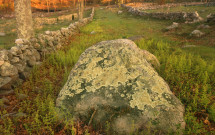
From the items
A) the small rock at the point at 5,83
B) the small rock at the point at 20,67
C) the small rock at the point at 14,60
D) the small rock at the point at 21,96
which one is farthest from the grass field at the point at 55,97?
the small rock at the point at 14,60

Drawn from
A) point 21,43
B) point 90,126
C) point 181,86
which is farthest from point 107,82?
point 21,43

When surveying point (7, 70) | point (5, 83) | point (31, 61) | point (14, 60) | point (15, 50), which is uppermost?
point (15, 50)

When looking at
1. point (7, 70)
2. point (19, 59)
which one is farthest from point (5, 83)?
point (19, 59)

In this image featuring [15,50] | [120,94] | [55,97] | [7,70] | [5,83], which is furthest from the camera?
[15,50]

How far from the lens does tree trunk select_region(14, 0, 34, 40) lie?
6.27m

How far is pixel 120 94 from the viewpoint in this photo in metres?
2.69

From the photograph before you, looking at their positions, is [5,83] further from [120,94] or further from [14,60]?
[120,94]

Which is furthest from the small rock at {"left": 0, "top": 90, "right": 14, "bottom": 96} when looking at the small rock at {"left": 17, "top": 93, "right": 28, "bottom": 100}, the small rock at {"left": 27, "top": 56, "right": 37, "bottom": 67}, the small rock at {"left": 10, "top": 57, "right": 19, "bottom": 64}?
the small rock at {"left": 27, "top": 56, "right": 37, "bottom": 67}

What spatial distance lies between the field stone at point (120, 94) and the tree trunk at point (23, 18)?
15.4ft

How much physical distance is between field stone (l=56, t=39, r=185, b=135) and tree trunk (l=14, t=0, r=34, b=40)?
185 inches

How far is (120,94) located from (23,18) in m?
6.03

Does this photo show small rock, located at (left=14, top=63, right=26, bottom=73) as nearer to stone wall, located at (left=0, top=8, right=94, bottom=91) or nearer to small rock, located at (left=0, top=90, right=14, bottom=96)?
stone wall, located at (left=0, top=8, right=94, bottom=91)

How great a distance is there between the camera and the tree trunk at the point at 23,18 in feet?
20.6

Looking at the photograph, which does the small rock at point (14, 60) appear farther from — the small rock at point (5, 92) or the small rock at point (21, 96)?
the small rock at point (21, 96)
